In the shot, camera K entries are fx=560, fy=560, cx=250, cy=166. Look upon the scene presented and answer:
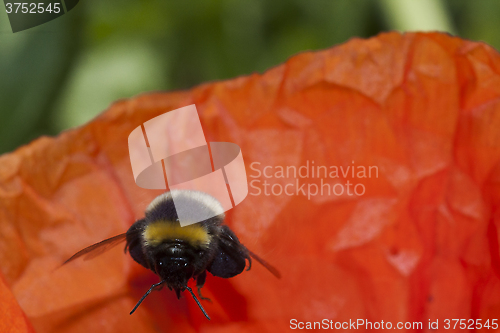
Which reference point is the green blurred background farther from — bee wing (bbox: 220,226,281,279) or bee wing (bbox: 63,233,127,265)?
bee wing (bbox: 220,226,281,279)

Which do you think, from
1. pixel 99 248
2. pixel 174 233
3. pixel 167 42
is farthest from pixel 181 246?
pixel 167 42

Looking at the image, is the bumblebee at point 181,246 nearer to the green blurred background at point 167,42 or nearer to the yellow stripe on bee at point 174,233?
the yellow stripe on bee at point 174,233

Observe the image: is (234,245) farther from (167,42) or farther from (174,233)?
(167,42)

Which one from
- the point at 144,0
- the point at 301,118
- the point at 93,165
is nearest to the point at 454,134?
the point at 301,118

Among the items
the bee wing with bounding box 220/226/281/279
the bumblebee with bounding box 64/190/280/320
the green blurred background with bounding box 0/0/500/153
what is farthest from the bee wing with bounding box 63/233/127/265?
the green blurred background with bounding box 0/0/500/153

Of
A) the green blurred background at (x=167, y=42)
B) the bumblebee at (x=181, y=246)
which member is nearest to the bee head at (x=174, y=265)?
the bumblebee at (x=181, y=246)

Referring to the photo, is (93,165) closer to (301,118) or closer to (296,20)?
(301,118)
